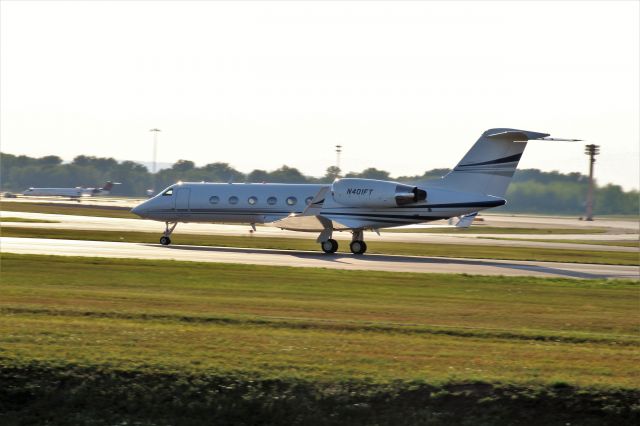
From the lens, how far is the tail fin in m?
38.4

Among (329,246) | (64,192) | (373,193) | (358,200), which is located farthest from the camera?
(64,192)

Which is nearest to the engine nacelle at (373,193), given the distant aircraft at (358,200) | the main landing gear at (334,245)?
the distant aircraft at (358,200)

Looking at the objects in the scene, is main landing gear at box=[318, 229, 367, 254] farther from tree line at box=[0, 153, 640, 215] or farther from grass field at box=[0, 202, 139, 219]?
grass field at box=[0, 202, 139, 219]

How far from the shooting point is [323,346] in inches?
579

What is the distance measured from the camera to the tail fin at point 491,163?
38375mm

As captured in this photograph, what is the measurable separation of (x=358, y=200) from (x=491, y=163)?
19.3 ft

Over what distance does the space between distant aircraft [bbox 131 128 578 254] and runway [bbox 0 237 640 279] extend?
1.60 metres

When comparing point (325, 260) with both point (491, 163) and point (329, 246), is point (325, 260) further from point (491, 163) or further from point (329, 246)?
point (491, 163)

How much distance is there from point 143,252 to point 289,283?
13.2 metres

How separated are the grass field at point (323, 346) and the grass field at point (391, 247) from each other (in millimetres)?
19555

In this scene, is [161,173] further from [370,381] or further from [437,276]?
[370,381]

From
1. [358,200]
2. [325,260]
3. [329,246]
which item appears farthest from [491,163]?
[325,260]

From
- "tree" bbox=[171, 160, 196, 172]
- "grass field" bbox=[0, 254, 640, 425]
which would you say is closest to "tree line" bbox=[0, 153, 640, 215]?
"tree" bbox=[171, 160, 196, 172]

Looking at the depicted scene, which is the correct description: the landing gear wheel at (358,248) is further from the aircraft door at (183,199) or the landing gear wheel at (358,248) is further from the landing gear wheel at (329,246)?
the aircraft door at (183,199)
